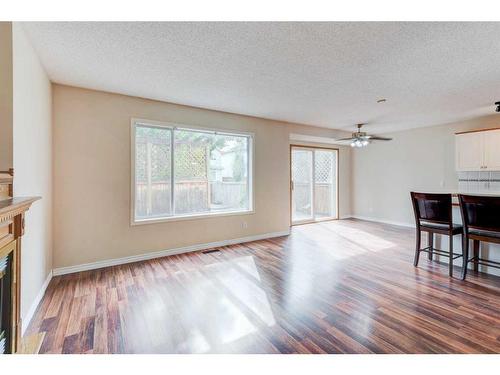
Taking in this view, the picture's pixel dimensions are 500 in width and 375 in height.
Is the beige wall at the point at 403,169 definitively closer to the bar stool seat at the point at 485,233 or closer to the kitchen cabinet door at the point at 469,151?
the kitchen cabinet door at the point at 469,151

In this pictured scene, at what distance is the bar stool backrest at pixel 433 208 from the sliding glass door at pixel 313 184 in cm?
311

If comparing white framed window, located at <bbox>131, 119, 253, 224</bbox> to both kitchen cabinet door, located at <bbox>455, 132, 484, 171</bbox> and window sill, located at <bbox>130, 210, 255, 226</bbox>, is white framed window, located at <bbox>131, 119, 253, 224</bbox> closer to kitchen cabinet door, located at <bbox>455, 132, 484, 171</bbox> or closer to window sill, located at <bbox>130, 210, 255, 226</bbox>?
window sill, located at <bbox>130, 210, 255, 226</bbox>

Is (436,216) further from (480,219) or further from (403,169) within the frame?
(403,169)

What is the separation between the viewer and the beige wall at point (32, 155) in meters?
1.86

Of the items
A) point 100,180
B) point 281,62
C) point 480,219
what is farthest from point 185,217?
point 480,219

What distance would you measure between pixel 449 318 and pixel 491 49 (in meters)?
2.51

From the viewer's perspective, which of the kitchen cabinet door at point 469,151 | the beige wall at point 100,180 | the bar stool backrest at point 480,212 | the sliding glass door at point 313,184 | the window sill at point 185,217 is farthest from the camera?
the sliding glass door at point 313,184

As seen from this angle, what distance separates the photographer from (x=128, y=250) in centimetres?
350

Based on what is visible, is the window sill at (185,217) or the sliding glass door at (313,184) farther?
the sliding glass door at (313,184)

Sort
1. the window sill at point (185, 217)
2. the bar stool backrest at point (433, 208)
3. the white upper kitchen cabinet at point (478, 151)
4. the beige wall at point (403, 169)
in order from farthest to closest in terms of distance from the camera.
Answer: the beige wall at point (403, 169) → the white upper kitchen cabinet at point (478, 151) → the window sill at point (185, 217) → the bar stool backrest at point (433, 208)

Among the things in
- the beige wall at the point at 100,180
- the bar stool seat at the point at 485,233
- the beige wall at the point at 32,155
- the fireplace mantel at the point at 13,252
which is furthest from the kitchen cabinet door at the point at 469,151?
the beige wall at the point at 32,155

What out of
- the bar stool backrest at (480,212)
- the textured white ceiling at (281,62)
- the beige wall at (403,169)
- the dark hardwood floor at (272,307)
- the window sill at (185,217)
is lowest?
the dark hardwood floor at (272,307)

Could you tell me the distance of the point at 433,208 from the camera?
10.1ft

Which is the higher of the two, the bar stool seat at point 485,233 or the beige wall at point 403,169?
the beige wall at point 403,169
